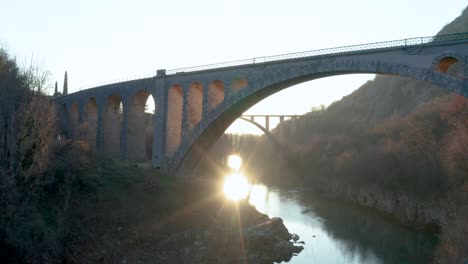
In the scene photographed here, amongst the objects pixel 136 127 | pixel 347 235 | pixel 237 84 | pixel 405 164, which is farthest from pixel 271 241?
pixel 136 127

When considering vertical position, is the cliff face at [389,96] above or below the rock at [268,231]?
above

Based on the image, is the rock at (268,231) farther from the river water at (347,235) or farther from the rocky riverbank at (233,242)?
the river water at (347,235)

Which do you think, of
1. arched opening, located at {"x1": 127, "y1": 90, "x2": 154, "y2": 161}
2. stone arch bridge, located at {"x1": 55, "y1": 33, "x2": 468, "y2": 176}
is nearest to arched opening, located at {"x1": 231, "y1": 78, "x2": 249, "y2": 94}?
stone arch bridge, located at {"x1": 55, "y1": 33, "x2": 468, "y2": 176}

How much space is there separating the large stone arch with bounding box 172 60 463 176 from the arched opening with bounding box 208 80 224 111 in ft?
2.94

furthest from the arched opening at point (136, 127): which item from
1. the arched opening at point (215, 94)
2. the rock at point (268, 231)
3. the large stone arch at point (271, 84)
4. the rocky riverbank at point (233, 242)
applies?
the rock at point (268, 231)

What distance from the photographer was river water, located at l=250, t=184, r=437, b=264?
17.0 meters

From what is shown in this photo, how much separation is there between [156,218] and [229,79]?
8.09 meters

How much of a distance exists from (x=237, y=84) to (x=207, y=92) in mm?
1912

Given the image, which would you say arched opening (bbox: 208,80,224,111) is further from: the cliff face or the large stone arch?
the cliff face

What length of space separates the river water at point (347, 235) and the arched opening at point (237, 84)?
7488mm

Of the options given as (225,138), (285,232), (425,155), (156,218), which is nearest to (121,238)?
(156,218)

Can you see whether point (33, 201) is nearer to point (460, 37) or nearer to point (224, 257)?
point (224, 257)

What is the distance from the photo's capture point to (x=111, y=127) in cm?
2955

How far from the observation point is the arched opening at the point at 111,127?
2895 centimetres
